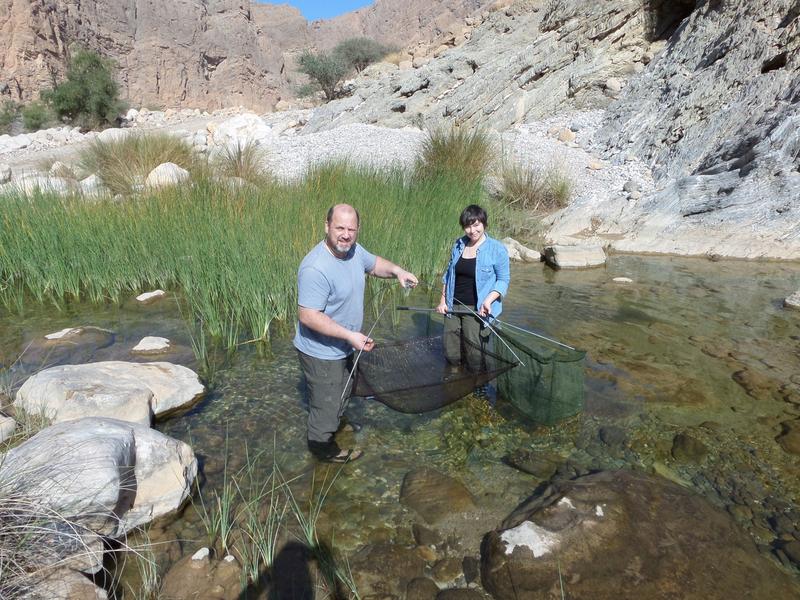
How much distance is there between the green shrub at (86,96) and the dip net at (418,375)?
2784cm

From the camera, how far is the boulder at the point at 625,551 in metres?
2.01

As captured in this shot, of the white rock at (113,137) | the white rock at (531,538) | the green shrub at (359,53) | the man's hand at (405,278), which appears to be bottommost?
the white rock at (531,538)

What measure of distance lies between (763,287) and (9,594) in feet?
27.0

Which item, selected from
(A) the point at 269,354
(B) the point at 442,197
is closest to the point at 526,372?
(A) the point at 269,354

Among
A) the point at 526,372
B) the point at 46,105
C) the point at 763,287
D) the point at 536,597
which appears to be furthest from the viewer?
the point at 46,105

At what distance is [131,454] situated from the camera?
7.83 feet

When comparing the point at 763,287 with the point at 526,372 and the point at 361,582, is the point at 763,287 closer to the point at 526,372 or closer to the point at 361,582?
the point at 526,372

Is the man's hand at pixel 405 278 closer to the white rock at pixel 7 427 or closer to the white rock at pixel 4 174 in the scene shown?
the white rock at pixel 7 427

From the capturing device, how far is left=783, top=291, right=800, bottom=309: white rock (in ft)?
18.8

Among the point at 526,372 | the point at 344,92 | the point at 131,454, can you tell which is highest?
the point at 344,92

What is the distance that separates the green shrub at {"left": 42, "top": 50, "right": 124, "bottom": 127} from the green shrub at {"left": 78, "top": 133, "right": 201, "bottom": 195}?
1687cm

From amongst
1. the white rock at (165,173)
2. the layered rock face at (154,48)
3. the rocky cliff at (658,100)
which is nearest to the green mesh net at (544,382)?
the rocky cliff at (658,100)

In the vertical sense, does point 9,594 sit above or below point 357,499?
above

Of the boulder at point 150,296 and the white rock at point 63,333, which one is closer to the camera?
the white rock at point 63,333
